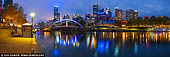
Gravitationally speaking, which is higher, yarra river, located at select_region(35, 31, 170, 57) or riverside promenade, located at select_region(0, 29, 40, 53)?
riverside promenade, located at select_region(0, 29, 40, 53)

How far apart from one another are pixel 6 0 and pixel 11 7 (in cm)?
8201

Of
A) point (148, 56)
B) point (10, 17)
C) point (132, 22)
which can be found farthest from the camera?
point (132, 22)

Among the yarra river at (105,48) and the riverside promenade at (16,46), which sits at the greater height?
the riverside promenade at (16,46)

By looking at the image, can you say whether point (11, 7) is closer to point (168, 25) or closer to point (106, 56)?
point (106, 56)

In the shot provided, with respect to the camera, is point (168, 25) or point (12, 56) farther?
point (168, 25)

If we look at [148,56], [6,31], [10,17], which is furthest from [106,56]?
[10,17]

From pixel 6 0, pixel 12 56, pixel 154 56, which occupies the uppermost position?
pixel 6 0

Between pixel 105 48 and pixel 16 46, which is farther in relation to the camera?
pixel 105 48

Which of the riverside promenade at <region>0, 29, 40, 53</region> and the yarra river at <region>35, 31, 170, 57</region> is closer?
the riverside promenade at <region>0, 29, 40, 53</region>

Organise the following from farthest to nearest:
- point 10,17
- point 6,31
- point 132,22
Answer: point 132,22 < point 10,17 < point 6,31

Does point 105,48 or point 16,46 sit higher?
point 16,46

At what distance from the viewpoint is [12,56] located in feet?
31.6

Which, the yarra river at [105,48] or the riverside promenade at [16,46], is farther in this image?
the yarra river at [105,48]

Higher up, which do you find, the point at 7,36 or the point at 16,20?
the point at 16,20
